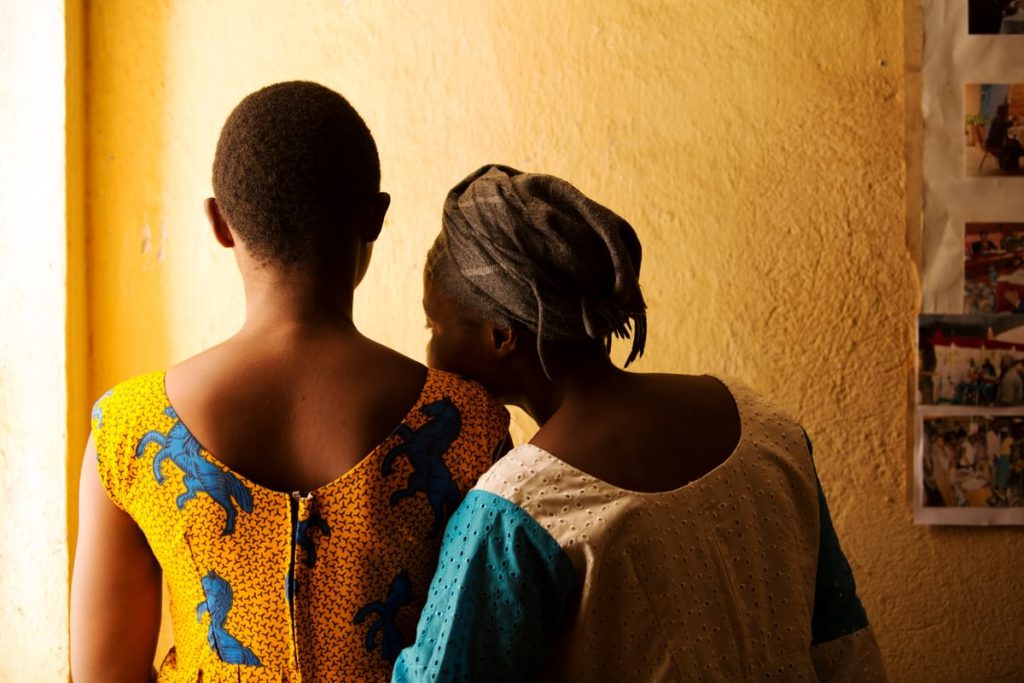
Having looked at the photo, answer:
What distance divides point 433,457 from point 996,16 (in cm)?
158

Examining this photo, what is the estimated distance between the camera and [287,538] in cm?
100

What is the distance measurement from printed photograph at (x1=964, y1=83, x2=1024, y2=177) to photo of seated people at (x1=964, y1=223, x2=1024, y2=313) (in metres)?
0.12

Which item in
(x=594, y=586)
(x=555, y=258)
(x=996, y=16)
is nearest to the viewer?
(x=594, y=586)

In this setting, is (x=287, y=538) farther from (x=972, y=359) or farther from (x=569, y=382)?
(x=972, y=359)

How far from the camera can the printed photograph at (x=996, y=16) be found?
1942mm

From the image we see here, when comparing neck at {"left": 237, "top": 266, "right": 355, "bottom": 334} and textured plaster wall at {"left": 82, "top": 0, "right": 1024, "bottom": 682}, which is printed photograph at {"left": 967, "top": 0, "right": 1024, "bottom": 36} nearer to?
textured plaster wall at {"left": 82, "top": 0, "right": 1024, "bottom": 682}

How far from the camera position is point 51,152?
6.40 feet

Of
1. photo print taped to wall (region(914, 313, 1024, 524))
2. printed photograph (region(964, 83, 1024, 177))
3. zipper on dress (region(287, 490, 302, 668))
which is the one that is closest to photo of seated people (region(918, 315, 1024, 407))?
photo print taped to wall (region(914, 313, 1024, 524))

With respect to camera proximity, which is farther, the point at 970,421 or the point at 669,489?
the point at 970,421

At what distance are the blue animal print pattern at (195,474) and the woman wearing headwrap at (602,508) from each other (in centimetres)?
22

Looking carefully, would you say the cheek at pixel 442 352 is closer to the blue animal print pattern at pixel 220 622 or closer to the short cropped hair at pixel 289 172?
the short cropped hair at pixel 289 172

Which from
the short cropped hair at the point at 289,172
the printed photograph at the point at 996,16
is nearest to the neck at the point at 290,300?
the short cropped hair at the point at 289,172

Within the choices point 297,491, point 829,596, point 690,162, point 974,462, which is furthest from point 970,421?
point 297,491

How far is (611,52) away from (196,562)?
1368mm
